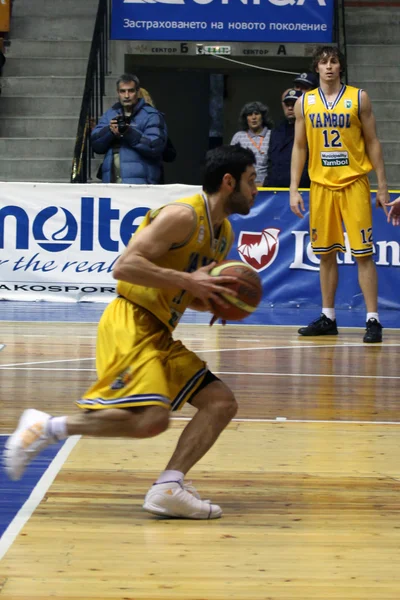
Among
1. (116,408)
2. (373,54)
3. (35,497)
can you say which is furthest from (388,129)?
(116,408)

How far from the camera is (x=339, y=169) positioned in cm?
948

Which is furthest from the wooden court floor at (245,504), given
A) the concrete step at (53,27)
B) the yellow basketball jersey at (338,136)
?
the concrete step at (53,27)

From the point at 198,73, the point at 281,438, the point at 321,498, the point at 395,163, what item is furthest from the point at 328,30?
the point at 321,498

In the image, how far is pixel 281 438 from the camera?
5867 mm

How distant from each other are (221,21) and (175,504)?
12.0m

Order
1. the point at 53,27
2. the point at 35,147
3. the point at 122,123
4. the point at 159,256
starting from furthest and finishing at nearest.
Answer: the point at 53,27 < the point at 35,147 < the point at 122,123 < the point at 159,256

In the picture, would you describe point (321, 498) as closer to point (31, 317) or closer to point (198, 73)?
point (31, 317)

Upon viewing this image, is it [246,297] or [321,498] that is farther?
[321,498]

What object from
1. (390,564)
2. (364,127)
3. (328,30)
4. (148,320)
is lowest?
(390,564)

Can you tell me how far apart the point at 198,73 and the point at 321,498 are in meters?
15.2

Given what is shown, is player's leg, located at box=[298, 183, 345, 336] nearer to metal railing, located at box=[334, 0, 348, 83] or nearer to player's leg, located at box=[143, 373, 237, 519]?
player's leg, located at box=[143, 373, 237, 519]

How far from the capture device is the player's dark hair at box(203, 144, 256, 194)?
4504 mm

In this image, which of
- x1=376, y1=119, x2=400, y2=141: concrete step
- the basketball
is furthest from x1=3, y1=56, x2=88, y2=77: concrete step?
the basketball

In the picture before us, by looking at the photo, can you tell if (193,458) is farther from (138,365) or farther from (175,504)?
(138,365)
